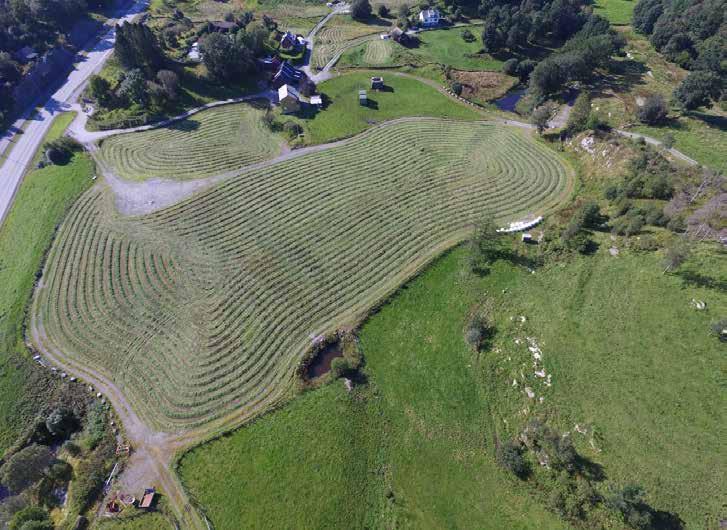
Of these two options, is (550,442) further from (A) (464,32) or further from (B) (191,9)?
(B) (191,9)

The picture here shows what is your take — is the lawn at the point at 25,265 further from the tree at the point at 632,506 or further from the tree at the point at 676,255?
the tree at the point at 676,255

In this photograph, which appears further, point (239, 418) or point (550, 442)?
point (239, 418)

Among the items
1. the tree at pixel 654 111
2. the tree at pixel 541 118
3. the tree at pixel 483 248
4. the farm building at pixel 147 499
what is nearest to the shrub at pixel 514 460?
the tree at pixel 483 248

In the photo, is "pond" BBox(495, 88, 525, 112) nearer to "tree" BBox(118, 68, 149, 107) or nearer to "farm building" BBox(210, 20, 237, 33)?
"farm building" BBox(210, 20, 237, 33)

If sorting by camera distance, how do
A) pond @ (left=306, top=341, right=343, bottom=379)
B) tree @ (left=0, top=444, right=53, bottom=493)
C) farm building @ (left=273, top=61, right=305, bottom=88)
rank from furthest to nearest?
farm building @ (left=273, top=61, right=305, bottom=88), pond @ (left=306, top=341, right=343, bottom=379), tree @ (left=0, top=444, right=53, bottom=493)

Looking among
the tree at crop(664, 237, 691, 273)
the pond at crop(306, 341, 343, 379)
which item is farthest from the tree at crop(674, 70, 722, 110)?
the pond at crop(306, 341, 343, 379)

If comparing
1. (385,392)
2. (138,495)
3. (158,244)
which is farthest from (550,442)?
(158,244)
